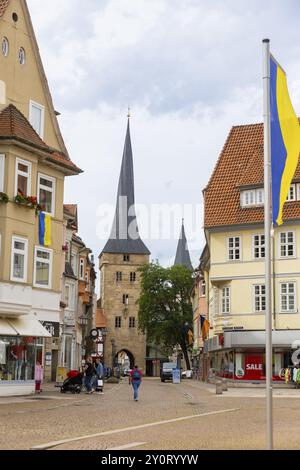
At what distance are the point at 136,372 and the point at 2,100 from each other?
42.2 feet

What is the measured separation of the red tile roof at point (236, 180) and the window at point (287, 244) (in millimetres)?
1207

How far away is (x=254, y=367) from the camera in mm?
49219

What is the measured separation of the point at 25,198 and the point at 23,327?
5.39m

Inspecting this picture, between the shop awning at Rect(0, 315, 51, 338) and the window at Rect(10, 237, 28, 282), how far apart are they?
1.78 m

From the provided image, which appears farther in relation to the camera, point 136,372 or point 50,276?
point 50,276

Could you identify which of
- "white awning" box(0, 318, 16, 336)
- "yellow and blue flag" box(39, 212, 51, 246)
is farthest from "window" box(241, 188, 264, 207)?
"white awning" box(0, 318, 16, 336)

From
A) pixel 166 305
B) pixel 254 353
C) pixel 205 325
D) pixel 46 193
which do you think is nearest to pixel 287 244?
pixel 254 353

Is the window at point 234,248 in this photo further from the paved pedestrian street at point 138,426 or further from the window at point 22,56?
the paved pedestrian street at point 138,426

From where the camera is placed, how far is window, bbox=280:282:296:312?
48.2 metres

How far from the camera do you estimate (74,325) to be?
195 feet

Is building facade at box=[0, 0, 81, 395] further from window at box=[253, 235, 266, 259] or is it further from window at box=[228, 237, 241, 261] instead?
window at box=[253, 235, 266, 259]

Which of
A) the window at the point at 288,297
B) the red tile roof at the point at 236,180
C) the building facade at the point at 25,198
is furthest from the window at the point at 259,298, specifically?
the building facade at the point at 25,198

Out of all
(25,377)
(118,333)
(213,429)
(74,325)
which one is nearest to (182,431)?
(213,429)
